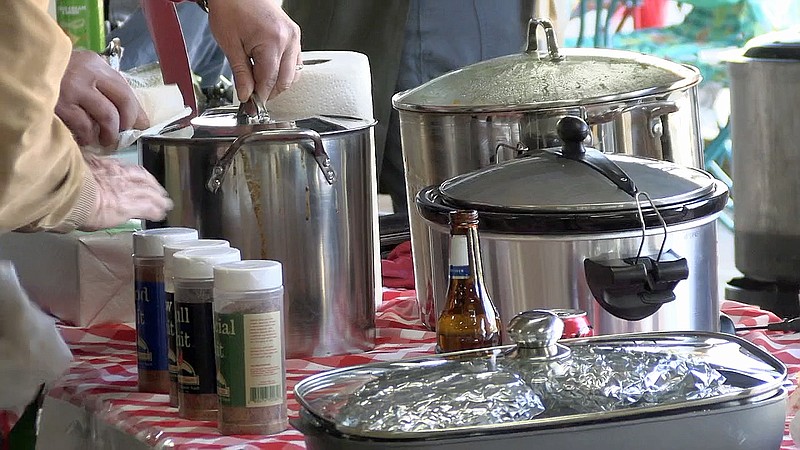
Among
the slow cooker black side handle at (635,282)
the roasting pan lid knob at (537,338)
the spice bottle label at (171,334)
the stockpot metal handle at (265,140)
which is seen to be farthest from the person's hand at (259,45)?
the roasting pan lid knob at (537,338)

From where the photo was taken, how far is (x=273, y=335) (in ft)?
3.66

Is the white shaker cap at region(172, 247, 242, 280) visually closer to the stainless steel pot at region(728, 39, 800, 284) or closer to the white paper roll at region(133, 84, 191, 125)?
the white paper roll at region(133, 84, 191, 125)

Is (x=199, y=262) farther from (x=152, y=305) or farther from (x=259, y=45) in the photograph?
(x=259, y=45)

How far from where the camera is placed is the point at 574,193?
1.23 m

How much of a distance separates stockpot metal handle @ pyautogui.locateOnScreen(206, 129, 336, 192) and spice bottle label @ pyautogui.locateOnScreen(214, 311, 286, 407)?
0.29 meters

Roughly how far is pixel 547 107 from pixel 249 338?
0.50 m

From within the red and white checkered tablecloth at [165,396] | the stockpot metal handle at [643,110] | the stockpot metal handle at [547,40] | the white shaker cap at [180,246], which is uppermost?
the stockpot metal handle at [547,40]

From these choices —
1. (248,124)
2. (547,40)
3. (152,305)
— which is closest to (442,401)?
(152,305)

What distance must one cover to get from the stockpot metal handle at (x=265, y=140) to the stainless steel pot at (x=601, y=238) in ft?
0.56

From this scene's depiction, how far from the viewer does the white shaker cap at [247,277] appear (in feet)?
3.59

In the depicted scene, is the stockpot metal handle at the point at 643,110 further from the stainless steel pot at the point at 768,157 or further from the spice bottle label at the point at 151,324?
the stainless steel pot at the point at 768,157

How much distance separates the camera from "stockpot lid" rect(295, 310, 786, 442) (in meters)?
0.87

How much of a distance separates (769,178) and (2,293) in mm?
1588

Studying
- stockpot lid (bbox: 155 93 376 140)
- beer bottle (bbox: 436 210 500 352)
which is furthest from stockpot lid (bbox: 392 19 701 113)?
beer bottle (bbox: 436 210 500 352)
